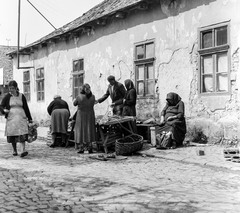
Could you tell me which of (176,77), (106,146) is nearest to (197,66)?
(176,77)

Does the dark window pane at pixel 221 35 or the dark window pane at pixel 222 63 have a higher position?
the dark window pane at pixel 221 35

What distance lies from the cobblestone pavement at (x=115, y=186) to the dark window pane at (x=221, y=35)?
3.65 metres

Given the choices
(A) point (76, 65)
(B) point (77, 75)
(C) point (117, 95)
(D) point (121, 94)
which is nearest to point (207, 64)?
(D) point (121, 94)

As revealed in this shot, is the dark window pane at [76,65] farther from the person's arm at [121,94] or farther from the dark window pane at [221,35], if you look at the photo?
the dark window pane at [221,35]

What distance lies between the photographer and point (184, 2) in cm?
1086

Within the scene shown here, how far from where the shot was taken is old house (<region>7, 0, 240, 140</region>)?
31.6ft

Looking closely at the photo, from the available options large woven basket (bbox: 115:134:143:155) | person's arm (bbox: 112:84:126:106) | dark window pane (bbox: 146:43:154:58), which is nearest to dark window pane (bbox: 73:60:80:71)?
dark window pane (bbox: 146:43:154:58)

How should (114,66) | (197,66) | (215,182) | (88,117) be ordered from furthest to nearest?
(114,66), (197,66), (88,117), (215,182)

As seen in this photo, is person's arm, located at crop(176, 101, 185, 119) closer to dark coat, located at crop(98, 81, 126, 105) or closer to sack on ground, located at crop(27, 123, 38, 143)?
dark coat, located at crop(98, 81, 126, 105)

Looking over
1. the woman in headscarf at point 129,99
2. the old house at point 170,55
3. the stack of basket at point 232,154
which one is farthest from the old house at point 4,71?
the stack of basket at point 232,154

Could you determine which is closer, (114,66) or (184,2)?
(184,2)

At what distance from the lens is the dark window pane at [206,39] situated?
10117 mm

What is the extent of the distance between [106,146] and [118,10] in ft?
17.5

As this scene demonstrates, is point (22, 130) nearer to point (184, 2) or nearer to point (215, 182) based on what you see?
point (215, 182)
